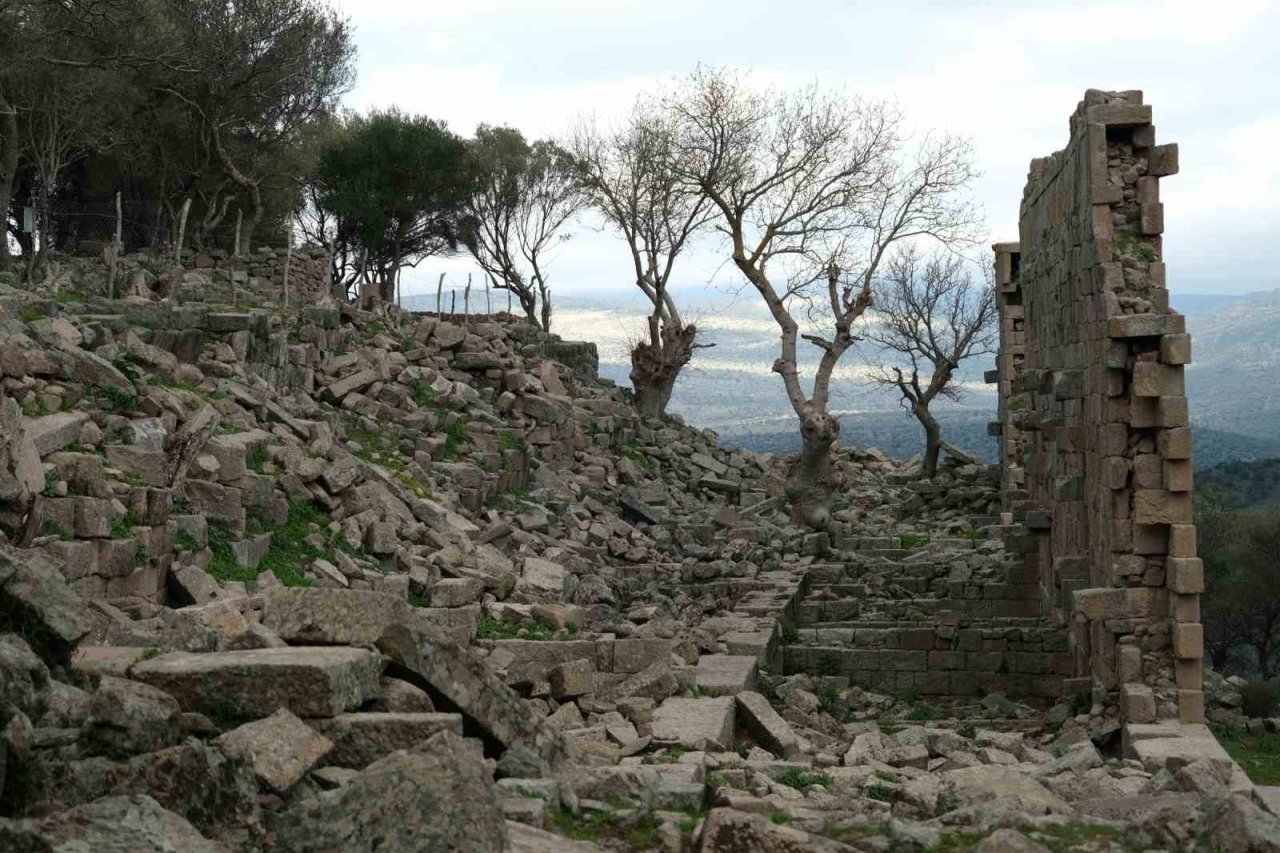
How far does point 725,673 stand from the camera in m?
13.7

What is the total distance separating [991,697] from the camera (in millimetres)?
16703

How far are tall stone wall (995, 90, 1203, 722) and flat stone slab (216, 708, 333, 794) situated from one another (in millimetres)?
8458

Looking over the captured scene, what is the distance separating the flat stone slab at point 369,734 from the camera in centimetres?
717

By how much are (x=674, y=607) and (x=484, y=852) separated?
42.2 ft

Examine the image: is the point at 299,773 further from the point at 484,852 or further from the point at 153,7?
the point at 153,7

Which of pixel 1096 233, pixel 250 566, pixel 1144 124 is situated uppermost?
pixel 1144 124

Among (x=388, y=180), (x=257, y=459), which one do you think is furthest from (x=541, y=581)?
(x=388, y=180)

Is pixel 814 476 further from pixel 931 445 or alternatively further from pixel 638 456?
pixel 931 445

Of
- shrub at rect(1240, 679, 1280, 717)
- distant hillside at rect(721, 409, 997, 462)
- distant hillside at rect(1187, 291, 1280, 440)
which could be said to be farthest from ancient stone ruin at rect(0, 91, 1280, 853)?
distant hillside at rect(1187, 291, 1280, 440)

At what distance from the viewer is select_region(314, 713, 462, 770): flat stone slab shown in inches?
282

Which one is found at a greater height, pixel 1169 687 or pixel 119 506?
pixel 119 506

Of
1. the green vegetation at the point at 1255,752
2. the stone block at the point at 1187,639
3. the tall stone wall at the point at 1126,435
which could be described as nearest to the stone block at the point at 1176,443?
the tall stone wall at the point at 1126,435

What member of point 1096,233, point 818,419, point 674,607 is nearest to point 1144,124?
point 1096,233

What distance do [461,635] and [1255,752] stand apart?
7915mm
